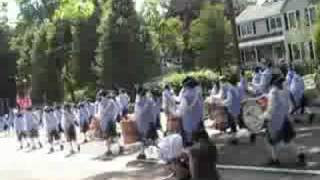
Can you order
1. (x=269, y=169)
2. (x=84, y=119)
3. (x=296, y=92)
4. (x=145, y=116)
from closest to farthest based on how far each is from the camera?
(x=269, y=169)
(x=145, y=116)
(x=296, y=92)
(x=84, y=119)

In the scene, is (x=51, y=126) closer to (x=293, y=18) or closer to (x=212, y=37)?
(x=212, y=37)

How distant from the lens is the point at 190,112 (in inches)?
671

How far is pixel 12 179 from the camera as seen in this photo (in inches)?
819

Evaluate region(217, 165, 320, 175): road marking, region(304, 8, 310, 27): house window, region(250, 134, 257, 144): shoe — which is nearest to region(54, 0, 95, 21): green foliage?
region(250, 134, 257, 144): shoe

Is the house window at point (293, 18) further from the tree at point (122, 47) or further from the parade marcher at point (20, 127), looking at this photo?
the parade marcher at point (20, 127)

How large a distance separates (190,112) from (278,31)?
5386 centimetres

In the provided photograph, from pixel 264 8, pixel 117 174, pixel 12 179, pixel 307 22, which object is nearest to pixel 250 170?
pixel 117 174

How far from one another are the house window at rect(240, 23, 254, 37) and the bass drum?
55.1 metres

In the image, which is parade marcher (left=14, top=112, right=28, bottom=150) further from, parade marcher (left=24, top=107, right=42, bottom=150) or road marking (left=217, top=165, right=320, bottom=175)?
road marking (left=217, top=165, right=320, bottom=175)

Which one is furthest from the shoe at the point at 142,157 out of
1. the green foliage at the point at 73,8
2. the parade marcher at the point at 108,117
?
the green foliage at the point at 73,8

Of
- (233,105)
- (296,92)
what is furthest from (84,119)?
(233,105)

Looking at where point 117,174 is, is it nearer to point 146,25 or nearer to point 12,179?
point 12,179

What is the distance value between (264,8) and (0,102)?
26729mm

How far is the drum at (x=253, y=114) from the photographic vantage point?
18.6 metres
